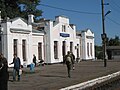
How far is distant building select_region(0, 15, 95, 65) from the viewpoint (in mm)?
39281

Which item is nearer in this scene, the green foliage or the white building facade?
the white building facade

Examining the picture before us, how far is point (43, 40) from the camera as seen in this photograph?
4819cm

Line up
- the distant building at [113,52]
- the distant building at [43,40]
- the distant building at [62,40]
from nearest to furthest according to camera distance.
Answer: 1. the distant building at [43,40]
2. the distant building at [62,40]
3. the distant building at [113,52]

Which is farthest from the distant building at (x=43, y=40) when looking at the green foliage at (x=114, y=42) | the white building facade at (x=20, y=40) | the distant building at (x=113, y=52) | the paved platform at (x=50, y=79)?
the green foliage at (x=114, y=42)

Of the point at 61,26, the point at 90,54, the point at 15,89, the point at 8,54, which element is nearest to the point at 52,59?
the point at 61,26

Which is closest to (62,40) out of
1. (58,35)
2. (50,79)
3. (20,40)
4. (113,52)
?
(58,35)

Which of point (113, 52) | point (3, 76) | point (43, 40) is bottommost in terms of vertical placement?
point (3, 76)

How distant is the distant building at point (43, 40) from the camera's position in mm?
39281

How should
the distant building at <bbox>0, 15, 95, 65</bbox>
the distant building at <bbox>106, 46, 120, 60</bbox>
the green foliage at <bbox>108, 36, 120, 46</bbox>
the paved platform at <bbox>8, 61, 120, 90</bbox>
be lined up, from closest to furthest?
1. the paved platform at <bbox>8, 61, 120, 90</bbox>
2. the distant building at <bbox>0, 15, 95, 65</bbox>
3. the distant building at <bbox>106, 46, 120, 60</bbox>
4. the green foliage at <bbox>108, 36, 120, 46</bbox>

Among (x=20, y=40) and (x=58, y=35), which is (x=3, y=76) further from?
(x=58, y=35)

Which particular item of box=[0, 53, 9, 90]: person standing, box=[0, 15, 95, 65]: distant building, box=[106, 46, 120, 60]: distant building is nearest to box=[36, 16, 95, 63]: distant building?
box=[0, 15, 95, 65]: distant building

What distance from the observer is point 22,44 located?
138ft

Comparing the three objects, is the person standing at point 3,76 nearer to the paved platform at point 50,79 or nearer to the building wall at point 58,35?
the paved platform at point 50,79

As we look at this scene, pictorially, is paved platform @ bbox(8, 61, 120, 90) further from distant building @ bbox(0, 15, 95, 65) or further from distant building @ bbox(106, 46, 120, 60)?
distant building @ bbox(106, 46, 120, 60)
